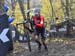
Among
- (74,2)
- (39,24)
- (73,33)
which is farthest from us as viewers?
(74,2)

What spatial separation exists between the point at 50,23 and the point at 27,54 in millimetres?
7648

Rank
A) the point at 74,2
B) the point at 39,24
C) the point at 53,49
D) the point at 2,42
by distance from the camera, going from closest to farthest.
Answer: the point at 2,42 → the point at 39,24 → the point at 53,49 → the point at 74,2

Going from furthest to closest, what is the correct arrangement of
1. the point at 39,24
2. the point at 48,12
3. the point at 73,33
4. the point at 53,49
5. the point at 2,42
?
1. the point at 48,12
2. the point at 73,33
3. the point at 53,49
4. the point at 39,24
5. the point at 2,42

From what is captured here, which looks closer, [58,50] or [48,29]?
[58,50]

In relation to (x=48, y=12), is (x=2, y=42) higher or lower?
higher

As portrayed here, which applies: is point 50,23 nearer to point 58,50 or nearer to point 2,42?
point 58,50

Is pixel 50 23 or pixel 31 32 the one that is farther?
pixel 50 23

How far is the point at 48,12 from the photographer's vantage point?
21.5 metres

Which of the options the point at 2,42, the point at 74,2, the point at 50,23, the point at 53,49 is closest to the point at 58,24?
the point at 50,23

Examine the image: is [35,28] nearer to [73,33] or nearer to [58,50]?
[58,50]

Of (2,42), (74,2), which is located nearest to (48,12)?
(74,2)

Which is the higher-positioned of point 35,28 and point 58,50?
point 35,28

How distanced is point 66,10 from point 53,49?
7.12 m

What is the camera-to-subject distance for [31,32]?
Answer: 1175 centimetres
